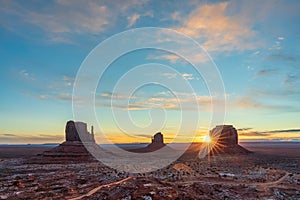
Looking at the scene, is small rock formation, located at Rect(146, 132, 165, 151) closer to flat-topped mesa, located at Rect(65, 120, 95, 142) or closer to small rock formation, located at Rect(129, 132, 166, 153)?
small rock formation, located at Rect(129, 132, 166, 153)

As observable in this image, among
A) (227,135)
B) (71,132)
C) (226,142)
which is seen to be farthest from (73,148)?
(227,135)

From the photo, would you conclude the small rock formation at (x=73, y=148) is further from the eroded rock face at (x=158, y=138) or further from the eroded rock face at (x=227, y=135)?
the eroded rock face at (x=227, y=135)

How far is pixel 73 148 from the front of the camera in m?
90.9

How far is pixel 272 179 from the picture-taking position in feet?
150

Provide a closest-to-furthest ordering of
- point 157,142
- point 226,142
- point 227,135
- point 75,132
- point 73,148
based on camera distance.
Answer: point 73,148
point 75,132
point 226,142
point 227,135
point 157,142

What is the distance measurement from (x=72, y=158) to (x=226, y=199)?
199ft

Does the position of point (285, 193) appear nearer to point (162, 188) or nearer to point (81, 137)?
point (162, 188)

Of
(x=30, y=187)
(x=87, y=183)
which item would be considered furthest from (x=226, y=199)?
(x=30, y=187)

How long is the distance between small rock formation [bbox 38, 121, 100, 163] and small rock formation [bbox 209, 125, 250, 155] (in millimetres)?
48876

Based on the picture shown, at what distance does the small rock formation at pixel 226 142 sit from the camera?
357ft

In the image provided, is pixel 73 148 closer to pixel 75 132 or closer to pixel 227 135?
pixel 75 132

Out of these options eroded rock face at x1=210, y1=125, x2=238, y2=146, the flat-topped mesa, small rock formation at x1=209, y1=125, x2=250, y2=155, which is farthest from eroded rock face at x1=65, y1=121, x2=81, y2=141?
eroded rock face at x1=210, y1=125, x2=238, y2=146

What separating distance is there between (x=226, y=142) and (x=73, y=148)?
60.4m

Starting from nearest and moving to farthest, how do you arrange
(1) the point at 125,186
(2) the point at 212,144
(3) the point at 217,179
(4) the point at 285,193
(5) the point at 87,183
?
(4) the point at 285,193
(1) the point at 125,186
(5) the point at 87,183
(3) the point at 217,179
(2) the point at 212,144
